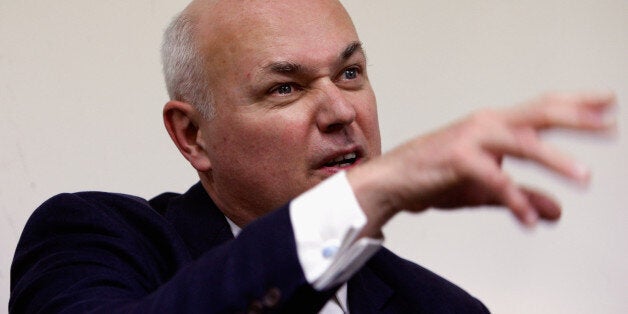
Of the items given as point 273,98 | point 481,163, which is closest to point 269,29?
point 273,98

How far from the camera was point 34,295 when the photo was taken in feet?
3.59

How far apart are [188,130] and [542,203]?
0.85 m

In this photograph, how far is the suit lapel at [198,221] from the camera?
135 cm

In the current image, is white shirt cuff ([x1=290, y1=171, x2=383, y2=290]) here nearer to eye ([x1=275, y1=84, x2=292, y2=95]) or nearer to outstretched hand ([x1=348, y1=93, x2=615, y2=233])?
outstretched hand ([x1=348, y1=93, x2=615, y2=233])

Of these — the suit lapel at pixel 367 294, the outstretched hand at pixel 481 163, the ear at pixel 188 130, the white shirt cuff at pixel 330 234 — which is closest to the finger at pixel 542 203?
the outstretched hand at pixel 481 163

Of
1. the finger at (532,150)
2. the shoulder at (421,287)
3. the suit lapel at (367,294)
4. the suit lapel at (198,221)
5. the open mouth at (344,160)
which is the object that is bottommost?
the shoulder at (421,287)

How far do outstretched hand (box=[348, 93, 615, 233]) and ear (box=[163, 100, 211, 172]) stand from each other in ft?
2.11

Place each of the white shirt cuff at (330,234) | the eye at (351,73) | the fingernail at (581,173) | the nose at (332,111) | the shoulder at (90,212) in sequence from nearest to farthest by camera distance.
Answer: the fingernail at (581,173) → the white shirt cuff at (330,234) → the shoulder at (90,212) → the nose at (332,111) → the eye at (351,73)

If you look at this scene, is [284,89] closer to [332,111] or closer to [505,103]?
[332,111]

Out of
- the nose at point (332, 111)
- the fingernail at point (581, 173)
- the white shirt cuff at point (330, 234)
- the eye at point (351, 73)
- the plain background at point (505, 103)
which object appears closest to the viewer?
the fingernail at point (581, 173)

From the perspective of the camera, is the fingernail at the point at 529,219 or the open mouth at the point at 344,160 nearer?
the fingernail at the point at 529,219

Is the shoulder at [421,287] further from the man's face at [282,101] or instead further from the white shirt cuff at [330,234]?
the white shirt cuff at [330,234]

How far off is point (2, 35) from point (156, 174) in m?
0.43

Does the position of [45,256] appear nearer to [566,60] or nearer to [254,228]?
[254,228]
